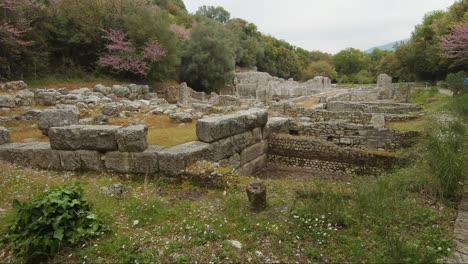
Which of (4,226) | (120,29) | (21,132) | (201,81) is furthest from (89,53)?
(4,226)

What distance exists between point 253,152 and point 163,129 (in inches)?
111

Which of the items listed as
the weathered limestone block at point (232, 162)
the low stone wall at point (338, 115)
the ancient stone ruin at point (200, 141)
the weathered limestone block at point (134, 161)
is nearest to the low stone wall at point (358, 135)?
the ancient stone ruin at point (200, 141)

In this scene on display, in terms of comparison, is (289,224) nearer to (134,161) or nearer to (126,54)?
(134,161)

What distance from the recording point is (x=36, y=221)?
3578 mm

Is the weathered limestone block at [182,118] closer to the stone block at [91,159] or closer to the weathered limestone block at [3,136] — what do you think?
the stone block at [91,159]

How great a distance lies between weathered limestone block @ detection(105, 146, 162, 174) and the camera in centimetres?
628

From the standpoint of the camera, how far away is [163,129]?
30.9 ft

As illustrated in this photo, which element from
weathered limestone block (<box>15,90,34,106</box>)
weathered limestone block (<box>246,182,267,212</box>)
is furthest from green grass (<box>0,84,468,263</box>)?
weathered limestone block (<box>15,90,34,106</box>)

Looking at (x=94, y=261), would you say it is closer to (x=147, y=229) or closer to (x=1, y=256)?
(x=147, y=229)

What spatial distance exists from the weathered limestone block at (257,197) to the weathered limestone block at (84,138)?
341 centimetres

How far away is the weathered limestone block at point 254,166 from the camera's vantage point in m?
8.52

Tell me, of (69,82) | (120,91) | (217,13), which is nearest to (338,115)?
(120,91)

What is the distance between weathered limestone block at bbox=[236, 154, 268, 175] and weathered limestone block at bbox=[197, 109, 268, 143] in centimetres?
102

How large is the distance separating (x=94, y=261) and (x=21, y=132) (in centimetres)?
714
